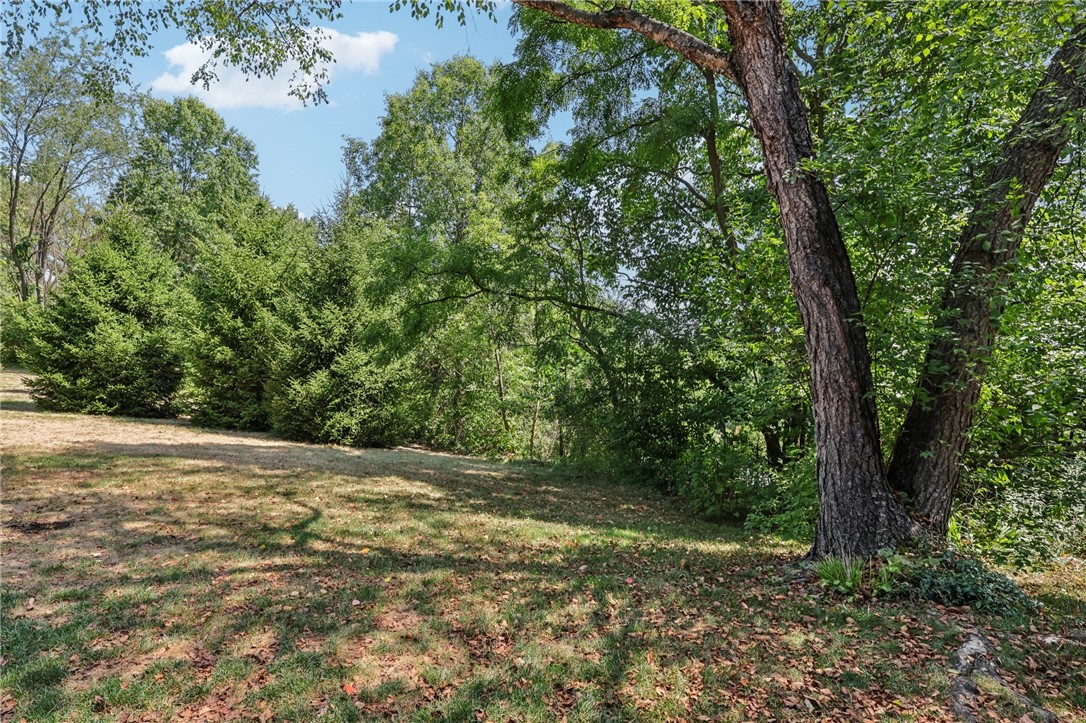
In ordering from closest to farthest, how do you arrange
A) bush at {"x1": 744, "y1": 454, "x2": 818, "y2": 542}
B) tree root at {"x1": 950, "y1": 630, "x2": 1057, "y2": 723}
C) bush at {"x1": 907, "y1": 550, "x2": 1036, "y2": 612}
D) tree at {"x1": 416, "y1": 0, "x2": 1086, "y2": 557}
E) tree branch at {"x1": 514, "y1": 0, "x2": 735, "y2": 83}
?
tree root at {"x1": 950, "y1": 630, "x2": 1057, "y2": 723} < bush at {"x1": 907, "y1": 550, "x2": 1036, "y2": 612} < tree at {"x1": 416, "y1": 0, "x2": 1086, "y2": 557} < tree branch at {"x1": 514, "y1": 0, "x2": 735, "y2": 83} < bush at {"x1": 744, "y1": 454, "x2": 818, "y2": 542}

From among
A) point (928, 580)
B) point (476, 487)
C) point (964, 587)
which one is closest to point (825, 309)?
point (928, 580)

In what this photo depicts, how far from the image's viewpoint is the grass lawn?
266cm

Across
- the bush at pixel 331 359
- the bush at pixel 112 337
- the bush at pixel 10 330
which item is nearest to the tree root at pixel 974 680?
the bush at pixel 331 359

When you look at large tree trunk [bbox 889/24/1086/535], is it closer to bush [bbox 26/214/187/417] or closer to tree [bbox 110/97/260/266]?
bush [bbox 26/214/187/417]

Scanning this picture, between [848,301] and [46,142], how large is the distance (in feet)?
113

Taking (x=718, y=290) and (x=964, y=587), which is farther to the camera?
(x=718, y=290)

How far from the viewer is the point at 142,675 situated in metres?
2.78

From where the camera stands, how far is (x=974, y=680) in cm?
281

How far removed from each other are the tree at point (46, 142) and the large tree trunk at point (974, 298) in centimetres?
2616

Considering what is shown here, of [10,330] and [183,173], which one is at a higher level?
[183,173]

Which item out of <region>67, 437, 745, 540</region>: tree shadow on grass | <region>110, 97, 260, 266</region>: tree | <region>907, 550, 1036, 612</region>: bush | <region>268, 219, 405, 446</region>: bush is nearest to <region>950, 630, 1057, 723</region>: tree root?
<region>907, 550, 1036, 612</region>: bush

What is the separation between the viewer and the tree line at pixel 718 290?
4.39 metres

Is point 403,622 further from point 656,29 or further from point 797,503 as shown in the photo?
point 656,29

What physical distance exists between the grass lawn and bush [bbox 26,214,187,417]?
9506mm
